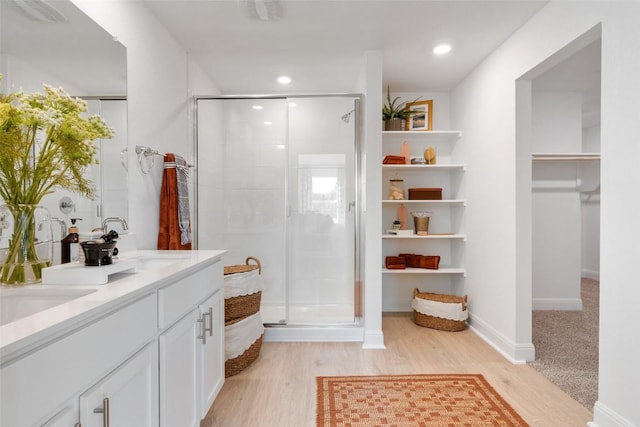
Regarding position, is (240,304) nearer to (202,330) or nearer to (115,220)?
(202,330)

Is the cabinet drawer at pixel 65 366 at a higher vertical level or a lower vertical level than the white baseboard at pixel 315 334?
higher

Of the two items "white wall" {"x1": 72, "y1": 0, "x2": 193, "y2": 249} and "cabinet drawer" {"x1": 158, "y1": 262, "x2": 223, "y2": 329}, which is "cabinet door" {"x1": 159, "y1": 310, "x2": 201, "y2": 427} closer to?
"cabinet drawer" {"x1": 158, "y1": 262, "x2": 223, "y2": 329}

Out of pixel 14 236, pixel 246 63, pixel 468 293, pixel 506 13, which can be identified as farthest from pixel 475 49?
pixel 14 236

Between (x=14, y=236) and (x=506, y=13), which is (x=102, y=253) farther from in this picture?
(x=506, y=13)

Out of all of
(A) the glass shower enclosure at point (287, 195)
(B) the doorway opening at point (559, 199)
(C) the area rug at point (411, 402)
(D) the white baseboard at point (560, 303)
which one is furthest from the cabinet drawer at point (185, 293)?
(D) the white baseboard at point (560, 303)

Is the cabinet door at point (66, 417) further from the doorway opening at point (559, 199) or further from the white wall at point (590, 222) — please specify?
the white wall at point (590, 222)

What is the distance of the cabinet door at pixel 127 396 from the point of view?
0.95 m

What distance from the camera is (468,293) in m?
3.73

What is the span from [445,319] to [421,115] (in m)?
2.13

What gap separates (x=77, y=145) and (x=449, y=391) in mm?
2399

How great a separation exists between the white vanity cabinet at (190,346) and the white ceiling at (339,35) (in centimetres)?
175

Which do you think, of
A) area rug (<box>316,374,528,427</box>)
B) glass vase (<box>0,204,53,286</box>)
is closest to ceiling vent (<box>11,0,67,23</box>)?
glass vase (<box>0,204,53,286</box>)

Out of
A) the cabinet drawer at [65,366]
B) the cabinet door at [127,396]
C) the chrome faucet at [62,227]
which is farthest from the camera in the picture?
the chrome faucet at [62,227]

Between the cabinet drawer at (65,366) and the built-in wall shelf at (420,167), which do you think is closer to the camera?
the cabinet drawer at (65,366)
